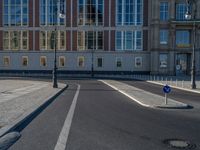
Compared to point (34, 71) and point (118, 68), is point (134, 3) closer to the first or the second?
point (118, 68)

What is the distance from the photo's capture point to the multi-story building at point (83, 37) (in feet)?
213

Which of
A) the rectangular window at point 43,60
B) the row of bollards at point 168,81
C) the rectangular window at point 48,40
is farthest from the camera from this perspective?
the rectangular window at point 43,60

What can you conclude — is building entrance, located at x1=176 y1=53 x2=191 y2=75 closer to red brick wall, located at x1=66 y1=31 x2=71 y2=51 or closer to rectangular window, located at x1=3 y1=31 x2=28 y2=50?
red brick wall, located at x1=66 y1=31 x2=71 y2=51

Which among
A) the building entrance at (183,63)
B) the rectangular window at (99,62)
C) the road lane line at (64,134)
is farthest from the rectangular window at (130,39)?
the road lane line at (64,134)

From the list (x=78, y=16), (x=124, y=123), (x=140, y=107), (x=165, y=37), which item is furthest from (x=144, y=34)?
(x=124, y=123)

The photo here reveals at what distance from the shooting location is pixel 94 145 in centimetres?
825

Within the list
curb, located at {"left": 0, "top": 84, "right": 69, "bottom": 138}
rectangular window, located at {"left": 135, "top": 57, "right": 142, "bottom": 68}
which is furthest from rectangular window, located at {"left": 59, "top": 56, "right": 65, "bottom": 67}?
curb, located at {"left": 0, "top": 84, "right": 69, "bottom": 138}

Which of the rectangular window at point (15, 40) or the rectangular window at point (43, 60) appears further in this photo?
the rectangular window at point (15, 40)

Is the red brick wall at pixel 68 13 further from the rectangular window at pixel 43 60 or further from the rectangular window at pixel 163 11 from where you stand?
the rectangular window at pixel 163 11

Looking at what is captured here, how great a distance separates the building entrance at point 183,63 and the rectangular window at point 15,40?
3107 centimetres

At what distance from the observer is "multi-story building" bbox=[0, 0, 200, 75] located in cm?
6506

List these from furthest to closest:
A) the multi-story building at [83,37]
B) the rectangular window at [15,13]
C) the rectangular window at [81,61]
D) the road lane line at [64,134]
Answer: the rectangular window at [15,13] < the rectangular window at [81,61] < the multi-story building at [83,37] < the road lane line at [64,134]

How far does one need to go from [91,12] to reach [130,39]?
9624 millimetres

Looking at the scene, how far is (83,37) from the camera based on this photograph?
65875mm
